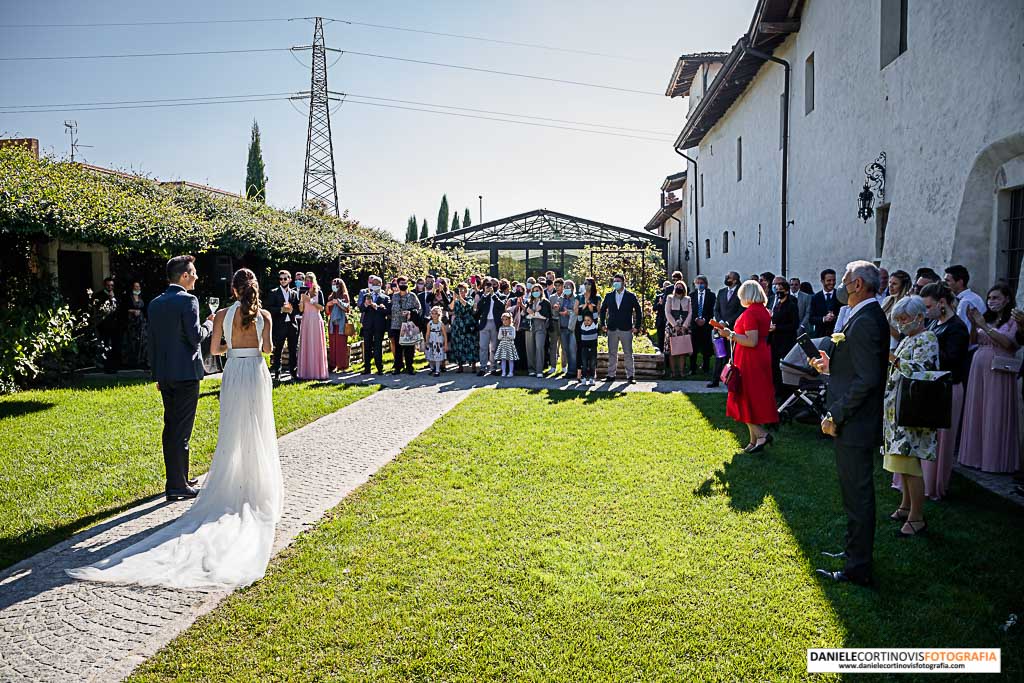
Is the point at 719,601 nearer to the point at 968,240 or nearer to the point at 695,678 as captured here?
the point at 695,678

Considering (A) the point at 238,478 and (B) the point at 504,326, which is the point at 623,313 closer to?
(B) the point at 504,326

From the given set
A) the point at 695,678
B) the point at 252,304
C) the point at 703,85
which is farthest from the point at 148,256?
Result: the point at 703,85

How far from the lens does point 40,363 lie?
12.7 meters

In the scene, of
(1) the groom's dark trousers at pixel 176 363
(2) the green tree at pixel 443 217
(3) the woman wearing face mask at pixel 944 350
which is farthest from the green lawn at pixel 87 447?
(2) the green tree at pixel 443 217

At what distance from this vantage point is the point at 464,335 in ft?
49.2

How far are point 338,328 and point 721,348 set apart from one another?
8.25 meters

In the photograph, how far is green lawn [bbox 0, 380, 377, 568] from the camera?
6.02 metres

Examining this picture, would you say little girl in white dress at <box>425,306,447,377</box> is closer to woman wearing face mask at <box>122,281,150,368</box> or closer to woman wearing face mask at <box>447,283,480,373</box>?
woman wearing face mask at <box>447,283,480,373</box>

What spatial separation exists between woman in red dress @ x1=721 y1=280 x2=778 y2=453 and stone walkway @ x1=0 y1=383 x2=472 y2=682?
4.42 m

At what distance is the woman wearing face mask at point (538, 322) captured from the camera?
14.0 metres

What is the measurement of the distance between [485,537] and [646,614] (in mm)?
1628

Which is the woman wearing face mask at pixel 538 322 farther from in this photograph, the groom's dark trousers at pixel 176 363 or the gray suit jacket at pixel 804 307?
the groom's dark trousers at pixel 176 363

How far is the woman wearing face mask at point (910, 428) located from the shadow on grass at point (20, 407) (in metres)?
11.6

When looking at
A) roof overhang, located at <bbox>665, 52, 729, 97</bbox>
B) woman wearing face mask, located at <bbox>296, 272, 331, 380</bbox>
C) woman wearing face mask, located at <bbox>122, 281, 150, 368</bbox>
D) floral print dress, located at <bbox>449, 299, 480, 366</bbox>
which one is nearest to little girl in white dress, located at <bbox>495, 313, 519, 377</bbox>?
floral print dress, located at <bbox>449, 299, 480, 366</bbox>
